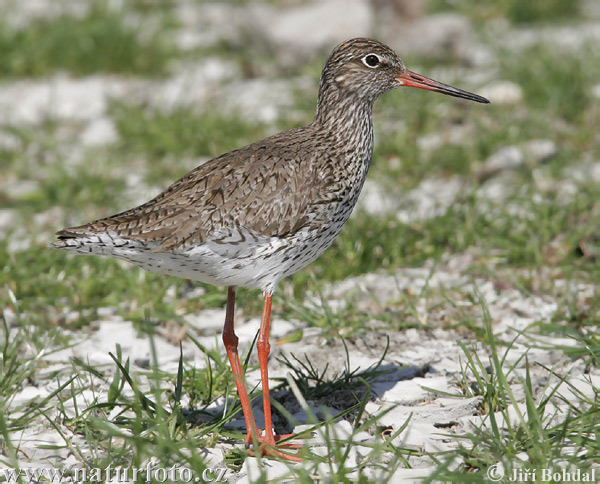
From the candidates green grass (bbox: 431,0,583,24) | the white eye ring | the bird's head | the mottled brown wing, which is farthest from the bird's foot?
green grass (bbox: 431,0,583,24)

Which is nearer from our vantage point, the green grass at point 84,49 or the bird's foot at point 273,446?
the bird's foot at point 273,446

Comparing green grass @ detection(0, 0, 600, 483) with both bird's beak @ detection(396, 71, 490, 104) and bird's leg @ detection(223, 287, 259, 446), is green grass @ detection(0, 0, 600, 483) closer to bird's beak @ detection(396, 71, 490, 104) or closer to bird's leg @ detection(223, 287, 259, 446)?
bird's leg @ detection(223, 287, 259, 446)

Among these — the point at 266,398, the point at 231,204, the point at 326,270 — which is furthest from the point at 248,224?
the point at 326,270

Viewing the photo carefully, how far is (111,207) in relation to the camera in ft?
25.3

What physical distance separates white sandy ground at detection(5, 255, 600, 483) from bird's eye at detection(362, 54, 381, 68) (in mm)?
1694

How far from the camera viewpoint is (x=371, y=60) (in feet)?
17.2

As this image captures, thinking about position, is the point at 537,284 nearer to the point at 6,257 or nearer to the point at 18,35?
the point at 6,257

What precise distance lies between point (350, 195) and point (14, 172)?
16.5 feet

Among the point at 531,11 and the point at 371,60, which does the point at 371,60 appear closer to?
the point at 371,60

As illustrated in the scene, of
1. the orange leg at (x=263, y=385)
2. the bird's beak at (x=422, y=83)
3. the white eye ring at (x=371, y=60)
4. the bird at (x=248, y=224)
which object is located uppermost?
the white eye ring at (x=371, y=60)

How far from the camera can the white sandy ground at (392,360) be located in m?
4.30

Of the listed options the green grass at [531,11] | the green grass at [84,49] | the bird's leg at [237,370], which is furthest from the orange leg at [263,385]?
the green grass at [531,11]

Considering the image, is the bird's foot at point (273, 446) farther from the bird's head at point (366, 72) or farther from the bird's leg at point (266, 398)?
the bird's head at point (366, 72)

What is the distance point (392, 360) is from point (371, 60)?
81.9 inches
